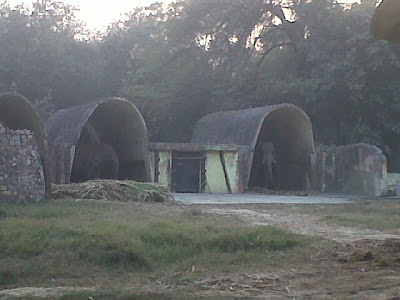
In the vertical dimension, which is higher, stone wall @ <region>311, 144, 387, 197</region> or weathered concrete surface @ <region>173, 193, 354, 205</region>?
stone wall @ <region>311, 144, 387, 197</region>

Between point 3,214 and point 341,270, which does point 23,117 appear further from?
point 341,270

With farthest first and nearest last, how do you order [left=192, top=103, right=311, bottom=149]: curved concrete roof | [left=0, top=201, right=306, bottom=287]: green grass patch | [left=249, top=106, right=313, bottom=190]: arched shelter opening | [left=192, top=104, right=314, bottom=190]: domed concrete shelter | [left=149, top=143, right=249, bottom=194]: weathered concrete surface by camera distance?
1. [left=249, top=106, right=313, bottom=190]: arched shelter opening
2. [left=192, top=104, right=314, bottom=190]: domed concrete shelter
3. [left=192, top=103, right=311, bottom=149]: curved concrete roof
4. [left=149, top=143, right=249, bottom=194]: weathered concrete surface
5. [left=0, top=201, right=306, bottom=287]: green grass patch

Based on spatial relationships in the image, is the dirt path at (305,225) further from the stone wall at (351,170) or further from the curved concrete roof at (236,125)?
the curved concrete roof at (236,125)

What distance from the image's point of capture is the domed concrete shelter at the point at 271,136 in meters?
26.7

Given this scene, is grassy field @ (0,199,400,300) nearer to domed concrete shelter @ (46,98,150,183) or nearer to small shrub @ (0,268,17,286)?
small shrub @ (0,268,17,286)

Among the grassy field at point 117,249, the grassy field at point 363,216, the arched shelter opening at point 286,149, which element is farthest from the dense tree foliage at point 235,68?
the grassy field at point 117,249

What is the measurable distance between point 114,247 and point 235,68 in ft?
78.6

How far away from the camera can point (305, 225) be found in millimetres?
13117

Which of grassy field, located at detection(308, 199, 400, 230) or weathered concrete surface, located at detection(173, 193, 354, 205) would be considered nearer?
grassy field, located at detection(308, 199, 400, 230)

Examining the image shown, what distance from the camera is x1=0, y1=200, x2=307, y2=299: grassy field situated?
25.1ft

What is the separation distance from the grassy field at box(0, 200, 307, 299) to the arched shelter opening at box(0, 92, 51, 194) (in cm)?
760

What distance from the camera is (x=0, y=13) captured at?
4116 cm

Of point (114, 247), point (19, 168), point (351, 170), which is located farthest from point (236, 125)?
point (114, 247)

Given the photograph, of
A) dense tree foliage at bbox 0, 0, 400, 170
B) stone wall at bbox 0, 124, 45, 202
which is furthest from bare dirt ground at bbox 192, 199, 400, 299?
dense tree foliage at bbox 0, 0, 400, 170
